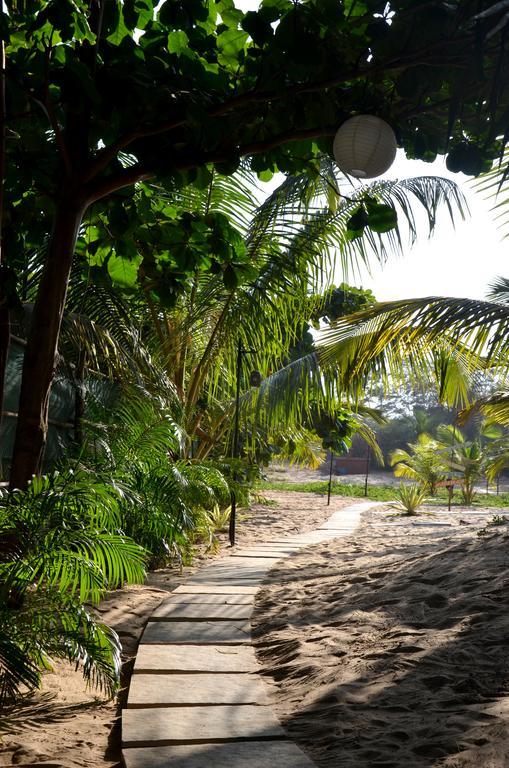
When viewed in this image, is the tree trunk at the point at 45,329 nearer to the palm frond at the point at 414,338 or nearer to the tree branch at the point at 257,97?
the tree branch at the point at 257,97

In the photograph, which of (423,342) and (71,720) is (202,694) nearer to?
(71,720)

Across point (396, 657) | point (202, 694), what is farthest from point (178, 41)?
point (396, 657)

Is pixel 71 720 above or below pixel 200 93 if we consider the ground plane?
below

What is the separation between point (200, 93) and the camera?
9.62 ft

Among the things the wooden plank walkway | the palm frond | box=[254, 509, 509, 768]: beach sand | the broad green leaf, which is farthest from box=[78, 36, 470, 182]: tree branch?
the palm frond

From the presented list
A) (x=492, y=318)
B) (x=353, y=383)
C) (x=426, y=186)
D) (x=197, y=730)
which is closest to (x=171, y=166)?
(x=197, y=730)

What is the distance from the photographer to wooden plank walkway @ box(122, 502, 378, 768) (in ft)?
7.90

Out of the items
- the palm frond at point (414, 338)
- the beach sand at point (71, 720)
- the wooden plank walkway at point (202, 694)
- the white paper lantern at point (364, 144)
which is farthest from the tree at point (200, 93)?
the palm frond at point (414, 338)

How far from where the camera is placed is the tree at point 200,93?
264 cm

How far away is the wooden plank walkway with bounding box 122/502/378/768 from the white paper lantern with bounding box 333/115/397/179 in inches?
92.0

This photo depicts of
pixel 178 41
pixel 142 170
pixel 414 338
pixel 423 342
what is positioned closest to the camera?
pixel 178 41

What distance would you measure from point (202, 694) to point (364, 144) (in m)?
2.48

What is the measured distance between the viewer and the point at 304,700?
3.01m

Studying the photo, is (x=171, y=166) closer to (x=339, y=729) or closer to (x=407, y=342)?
(x=339, y=729)
